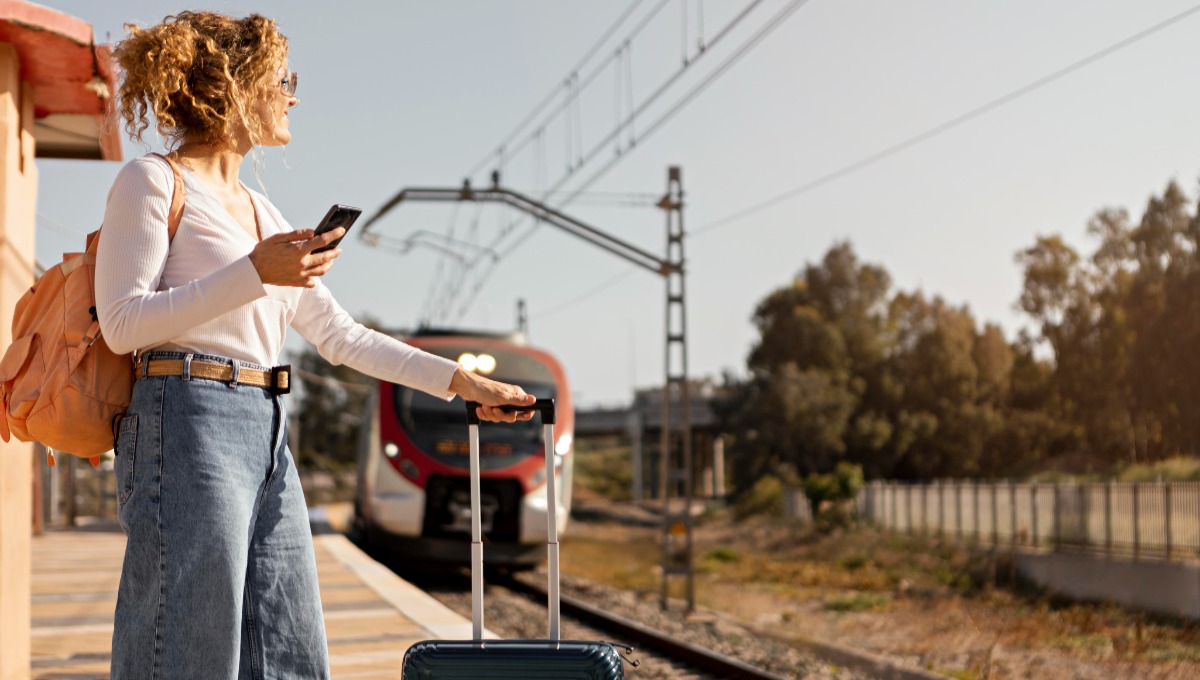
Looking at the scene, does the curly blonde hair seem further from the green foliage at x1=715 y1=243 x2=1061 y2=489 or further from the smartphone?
the green foliage at x1=715 y1=243 x2=1061 y2=489

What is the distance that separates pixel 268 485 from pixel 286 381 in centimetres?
20

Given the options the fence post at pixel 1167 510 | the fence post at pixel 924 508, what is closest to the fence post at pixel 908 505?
the fence post at pixel 924 508

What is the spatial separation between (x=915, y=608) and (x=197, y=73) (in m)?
14.7

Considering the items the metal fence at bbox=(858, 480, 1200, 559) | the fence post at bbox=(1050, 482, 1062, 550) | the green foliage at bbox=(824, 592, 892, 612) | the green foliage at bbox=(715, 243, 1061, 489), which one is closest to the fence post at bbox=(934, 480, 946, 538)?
the metal fence at bbox=(858, 480, 1200, 559)

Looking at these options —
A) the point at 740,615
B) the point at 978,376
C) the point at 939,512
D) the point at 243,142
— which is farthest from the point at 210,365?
the point at 978,376

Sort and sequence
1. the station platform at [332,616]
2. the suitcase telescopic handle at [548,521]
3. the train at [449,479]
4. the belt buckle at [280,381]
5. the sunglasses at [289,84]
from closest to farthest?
1. the belt buckle at [280,381]
2. the sunglasses at [289,84]
3. the suitcase telescopic handle at [548,521]
4. the station platform at [332,616]
5. the train at [449,479]

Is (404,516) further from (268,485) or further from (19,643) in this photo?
(268,485)

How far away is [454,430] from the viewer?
13672 mm

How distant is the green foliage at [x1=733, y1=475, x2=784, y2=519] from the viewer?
142 ft

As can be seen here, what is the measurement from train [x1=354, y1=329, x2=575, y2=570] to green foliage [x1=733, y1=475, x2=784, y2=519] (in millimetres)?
29565

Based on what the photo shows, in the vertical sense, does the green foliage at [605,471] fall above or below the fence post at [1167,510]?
below

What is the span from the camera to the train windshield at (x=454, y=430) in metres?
13.5

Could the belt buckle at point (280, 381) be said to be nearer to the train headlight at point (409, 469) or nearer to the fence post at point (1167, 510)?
the train headlight at point (409, 469)

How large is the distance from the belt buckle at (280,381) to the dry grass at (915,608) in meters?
8.09
